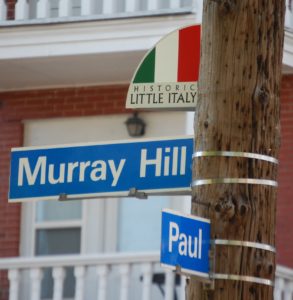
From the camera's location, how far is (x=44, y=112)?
14242mm

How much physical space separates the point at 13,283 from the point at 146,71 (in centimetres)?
512

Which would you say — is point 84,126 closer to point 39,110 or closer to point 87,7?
point 39,110

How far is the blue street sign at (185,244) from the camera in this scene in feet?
20.9

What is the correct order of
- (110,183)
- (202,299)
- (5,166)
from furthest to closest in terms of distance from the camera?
(5,166) → (110,183) → (202,299)

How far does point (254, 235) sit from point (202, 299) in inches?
14.7

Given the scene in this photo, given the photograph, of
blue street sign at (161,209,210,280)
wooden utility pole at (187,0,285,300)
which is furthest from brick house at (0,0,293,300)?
blue street sign at (161,209,210,280)

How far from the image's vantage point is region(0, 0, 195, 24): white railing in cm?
1315

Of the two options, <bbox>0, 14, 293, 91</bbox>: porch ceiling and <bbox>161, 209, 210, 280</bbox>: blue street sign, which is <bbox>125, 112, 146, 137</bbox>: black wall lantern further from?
<bbox>161, 209, 210, 280</bbox>: blue street sign

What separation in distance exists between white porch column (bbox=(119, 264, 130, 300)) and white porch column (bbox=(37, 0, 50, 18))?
267cm

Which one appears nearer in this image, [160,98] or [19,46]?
[160,98]

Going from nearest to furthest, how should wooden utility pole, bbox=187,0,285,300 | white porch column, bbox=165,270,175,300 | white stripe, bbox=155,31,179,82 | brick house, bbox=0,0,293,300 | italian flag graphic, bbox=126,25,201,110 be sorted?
wooden utility pole, bbox=187,0,285,300, italian flag graphic, bbox=126,25,201,110, white stripe, bbox=155,31,179,82, white porch column, bbox=165,270,175,300, brick house, bbox=0,0,293,300

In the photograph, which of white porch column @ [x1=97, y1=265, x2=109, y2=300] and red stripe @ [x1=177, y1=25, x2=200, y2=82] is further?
white porch column @ [x1=97, y1=265, x2=109, y2=300]

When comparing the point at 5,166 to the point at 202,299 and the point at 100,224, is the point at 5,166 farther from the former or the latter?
the point at 202,299

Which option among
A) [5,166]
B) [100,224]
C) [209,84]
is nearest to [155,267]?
[100,224]
